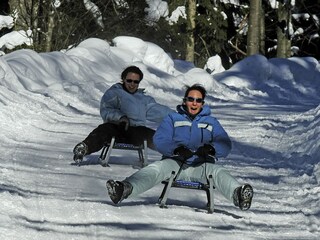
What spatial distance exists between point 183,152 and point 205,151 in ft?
0.61

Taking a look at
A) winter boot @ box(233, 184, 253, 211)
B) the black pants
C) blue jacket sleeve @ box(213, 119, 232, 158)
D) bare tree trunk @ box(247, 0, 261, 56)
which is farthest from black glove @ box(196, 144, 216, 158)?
bare tree trunk @ box(247, 0, 261, 56)

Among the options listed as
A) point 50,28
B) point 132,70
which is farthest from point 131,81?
point 50,28

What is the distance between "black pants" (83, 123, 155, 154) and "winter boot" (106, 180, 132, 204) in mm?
2386

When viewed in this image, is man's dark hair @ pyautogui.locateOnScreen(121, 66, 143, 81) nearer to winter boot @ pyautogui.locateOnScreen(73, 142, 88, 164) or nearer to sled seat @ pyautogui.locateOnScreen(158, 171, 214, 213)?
winter boot @ pyautogui.locateOnScreen(73, 142, 88, 164)

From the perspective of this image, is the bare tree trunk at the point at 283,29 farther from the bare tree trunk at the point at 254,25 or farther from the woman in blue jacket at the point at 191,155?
the woman in blue jacket at the point at 191,155

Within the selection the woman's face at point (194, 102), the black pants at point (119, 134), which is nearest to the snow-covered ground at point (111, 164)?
the black pants at point (119, 134)

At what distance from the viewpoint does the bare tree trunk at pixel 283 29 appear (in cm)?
3509

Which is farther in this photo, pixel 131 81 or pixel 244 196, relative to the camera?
pixel 131 81

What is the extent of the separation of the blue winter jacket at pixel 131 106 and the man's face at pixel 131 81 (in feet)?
0.30

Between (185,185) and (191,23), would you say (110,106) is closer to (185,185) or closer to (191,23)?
(185,185)

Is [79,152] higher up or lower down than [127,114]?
lower down

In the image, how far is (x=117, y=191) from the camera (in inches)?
256

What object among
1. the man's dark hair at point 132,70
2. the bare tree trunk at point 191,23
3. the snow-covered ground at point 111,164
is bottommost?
the snow-covered ground at point 111,164

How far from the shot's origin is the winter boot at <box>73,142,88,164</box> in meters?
8.71
